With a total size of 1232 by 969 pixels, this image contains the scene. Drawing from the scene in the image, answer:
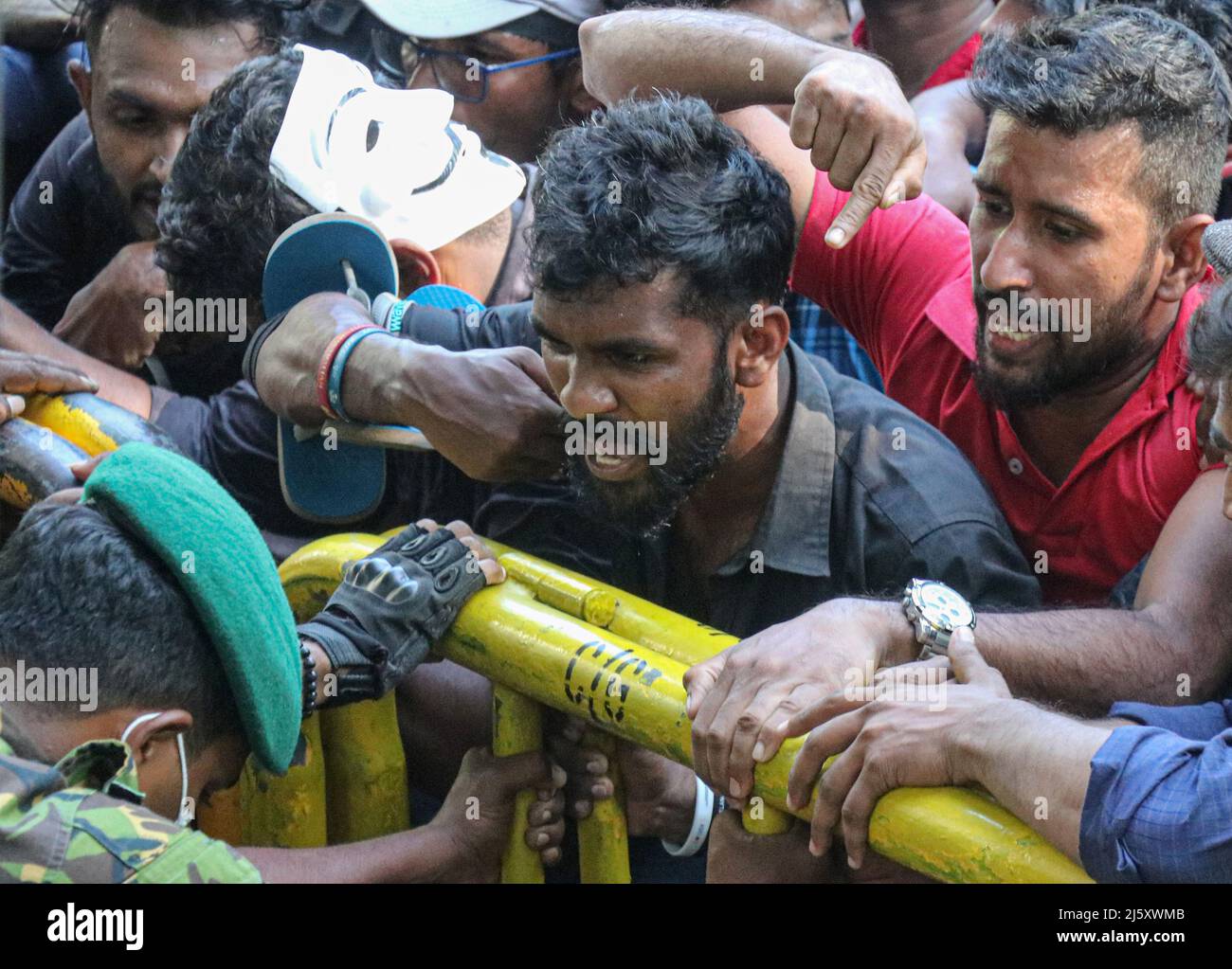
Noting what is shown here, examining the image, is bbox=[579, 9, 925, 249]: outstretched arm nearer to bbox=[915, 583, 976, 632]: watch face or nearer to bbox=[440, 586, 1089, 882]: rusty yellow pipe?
bbox=[915, 583, 976, 632]: watch face

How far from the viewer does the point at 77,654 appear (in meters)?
1.92

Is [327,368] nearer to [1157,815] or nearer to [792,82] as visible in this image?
[792,82]

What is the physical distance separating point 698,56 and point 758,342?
77cm

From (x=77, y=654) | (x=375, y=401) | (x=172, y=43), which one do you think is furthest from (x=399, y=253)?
(x=77, y=654)

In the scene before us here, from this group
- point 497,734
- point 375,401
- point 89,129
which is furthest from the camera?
point 89,129

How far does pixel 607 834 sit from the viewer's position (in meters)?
2.23

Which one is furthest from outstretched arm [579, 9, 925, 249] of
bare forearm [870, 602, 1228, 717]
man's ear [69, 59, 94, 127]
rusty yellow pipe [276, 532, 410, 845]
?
man's ear [69, 59, 94, 127]

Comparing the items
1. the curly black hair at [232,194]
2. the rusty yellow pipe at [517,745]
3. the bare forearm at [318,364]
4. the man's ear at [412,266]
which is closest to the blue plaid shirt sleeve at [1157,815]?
the rusty yellow pipe at [517,745]

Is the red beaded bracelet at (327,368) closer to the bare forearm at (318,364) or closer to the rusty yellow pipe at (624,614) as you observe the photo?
the bare forearm at (318,364)

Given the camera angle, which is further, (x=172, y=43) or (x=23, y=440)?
(x=172, y=43)

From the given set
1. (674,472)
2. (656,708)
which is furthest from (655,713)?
(674,472)
